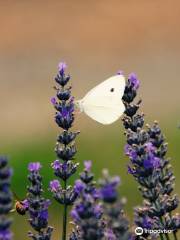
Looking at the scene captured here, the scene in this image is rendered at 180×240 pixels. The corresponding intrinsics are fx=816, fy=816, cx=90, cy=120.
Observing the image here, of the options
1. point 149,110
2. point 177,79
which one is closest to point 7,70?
point 177,79

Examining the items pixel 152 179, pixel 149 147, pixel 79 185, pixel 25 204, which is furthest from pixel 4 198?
pixel 25 204

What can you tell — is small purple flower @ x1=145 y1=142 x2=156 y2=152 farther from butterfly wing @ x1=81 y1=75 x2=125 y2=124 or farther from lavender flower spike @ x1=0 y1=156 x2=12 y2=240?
lavender flower spike @ x1=0 y1=156 x2=12 y2=240

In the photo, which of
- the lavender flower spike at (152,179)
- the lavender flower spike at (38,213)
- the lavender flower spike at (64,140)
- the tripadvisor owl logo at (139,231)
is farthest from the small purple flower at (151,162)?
the lavender flower spike at (64,140)

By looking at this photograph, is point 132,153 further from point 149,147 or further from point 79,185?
point 79,185

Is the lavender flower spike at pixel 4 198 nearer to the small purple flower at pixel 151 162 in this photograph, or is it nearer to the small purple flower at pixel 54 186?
the small purple flower at pixel 151 162

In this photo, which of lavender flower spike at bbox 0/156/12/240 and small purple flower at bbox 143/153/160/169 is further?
small purple flower at bbox 143/153/160/169

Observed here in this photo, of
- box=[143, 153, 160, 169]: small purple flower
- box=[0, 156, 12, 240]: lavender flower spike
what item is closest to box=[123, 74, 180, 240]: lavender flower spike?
box=[143, 153, 160, 169]: small purple flower
